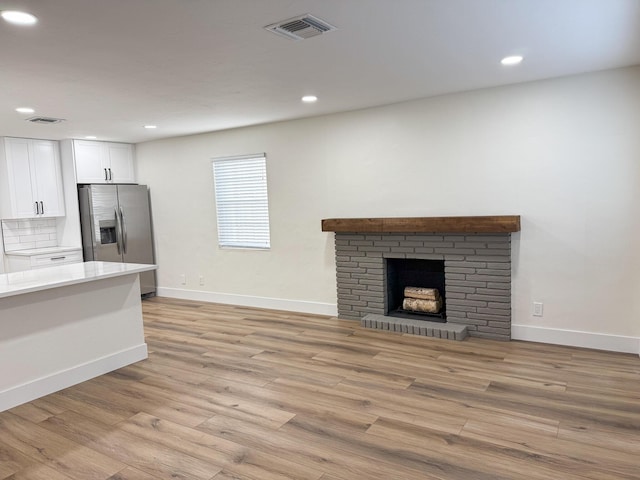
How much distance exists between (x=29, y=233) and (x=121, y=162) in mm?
1614

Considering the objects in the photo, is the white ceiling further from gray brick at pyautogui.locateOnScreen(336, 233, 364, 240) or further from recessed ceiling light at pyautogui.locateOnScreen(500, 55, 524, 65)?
gray brick at pyautogui.locateOnScreen(336, 233, 364, 240)

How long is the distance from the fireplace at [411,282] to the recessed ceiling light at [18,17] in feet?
12.4

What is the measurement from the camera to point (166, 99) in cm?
415

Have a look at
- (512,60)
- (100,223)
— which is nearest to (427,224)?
(512,60)

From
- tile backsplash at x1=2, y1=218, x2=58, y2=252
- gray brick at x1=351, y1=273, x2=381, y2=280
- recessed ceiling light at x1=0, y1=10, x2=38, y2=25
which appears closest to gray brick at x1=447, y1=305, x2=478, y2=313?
gray brick at x1=351, y1=273, x2=381, y2=280

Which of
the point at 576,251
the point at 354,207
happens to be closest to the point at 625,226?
the point at 576,251

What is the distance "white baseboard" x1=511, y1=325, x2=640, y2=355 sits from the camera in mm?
3920

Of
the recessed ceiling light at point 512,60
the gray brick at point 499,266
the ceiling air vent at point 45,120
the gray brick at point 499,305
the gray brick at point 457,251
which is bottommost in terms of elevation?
the gray brick at point 499,305

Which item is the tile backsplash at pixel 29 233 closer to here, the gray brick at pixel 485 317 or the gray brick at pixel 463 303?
the gray brick at pixel 463 303

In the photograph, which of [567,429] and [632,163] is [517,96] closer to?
[632,163]

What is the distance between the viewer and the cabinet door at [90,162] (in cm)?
633

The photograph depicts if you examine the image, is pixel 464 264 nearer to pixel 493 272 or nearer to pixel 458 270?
pixel 458 270

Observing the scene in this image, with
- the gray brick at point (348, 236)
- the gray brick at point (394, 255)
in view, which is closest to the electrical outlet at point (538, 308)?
the gray brick at point (394, 255)

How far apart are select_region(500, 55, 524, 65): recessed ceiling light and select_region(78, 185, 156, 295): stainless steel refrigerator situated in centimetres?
541
